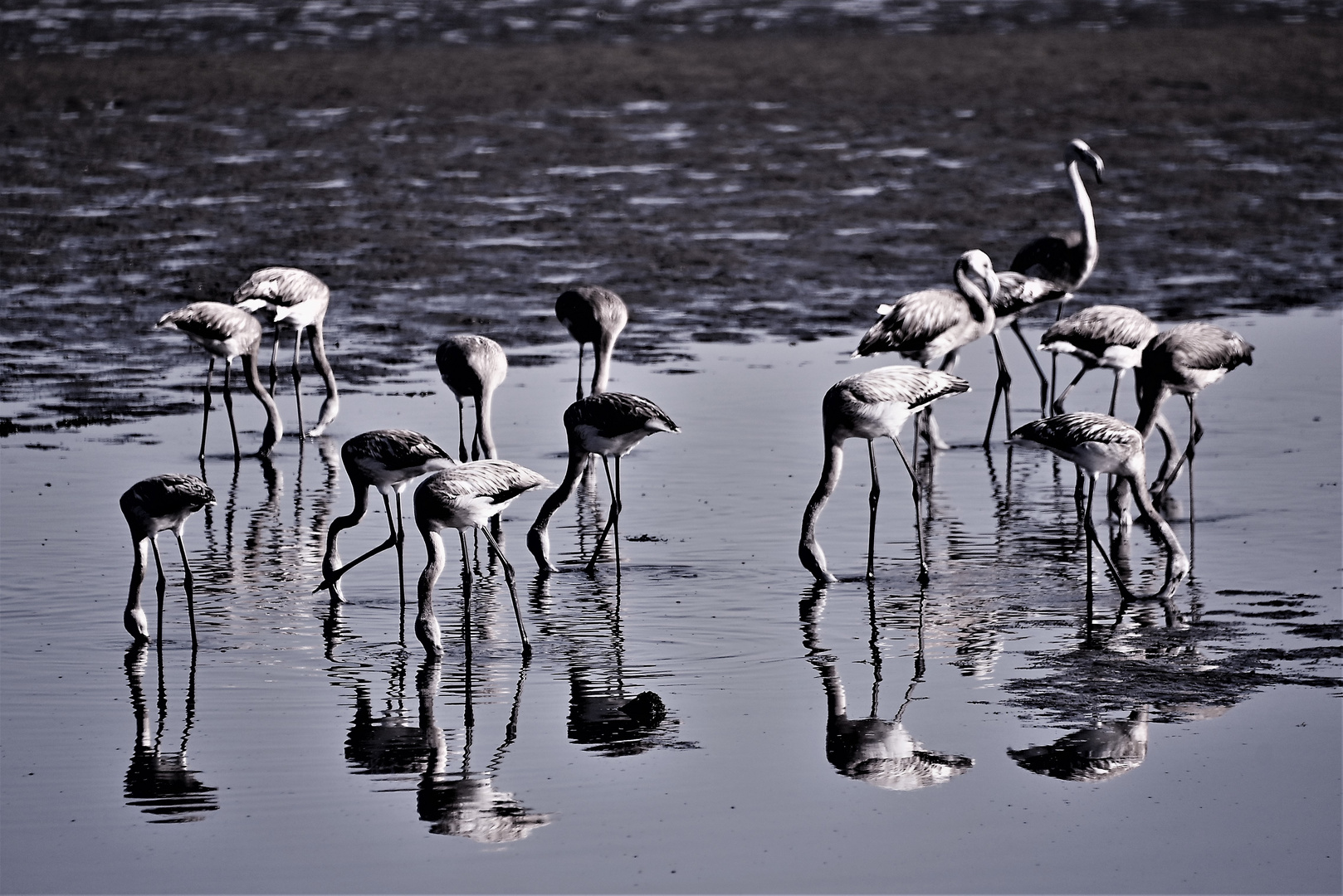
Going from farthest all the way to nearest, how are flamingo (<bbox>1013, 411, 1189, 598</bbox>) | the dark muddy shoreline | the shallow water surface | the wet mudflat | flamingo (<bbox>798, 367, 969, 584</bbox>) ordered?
the dark muddy shoreline < flamingo (<bbox>798, 367, 969, 584</bbox>) < flamingo (<bbox>1013, 411, 1189, 598</bbox>) < the wet mudflat < the shallow water surface

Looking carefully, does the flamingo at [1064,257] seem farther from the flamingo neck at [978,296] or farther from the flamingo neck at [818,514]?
the flamingo neck at [818,514]

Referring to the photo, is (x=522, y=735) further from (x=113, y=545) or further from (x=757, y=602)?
(x=113, y=545)

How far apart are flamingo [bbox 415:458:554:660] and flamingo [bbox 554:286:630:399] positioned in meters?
3.98

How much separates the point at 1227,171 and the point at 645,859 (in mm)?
18508

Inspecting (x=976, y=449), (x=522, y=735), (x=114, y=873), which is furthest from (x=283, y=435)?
(x=114, y=873)

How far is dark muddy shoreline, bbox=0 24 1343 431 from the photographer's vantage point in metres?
15.9

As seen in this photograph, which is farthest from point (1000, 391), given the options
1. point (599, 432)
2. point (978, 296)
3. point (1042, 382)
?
point (599, 432)

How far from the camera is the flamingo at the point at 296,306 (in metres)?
12.3

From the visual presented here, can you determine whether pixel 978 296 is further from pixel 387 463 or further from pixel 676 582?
pixel 387 463

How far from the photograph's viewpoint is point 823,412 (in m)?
9.92

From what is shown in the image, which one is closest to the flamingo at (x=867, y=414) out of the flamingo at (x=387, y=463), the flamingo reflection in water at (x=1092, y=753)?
the flamingo at (x=387, y=463)

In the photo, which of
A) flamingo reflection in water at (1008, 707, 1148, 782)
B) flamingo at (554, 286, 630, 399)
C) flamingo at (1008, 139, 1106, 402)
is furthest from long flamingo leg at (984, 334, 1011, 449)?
flamingo reflection in water at (1008, 707, 1148, 782)

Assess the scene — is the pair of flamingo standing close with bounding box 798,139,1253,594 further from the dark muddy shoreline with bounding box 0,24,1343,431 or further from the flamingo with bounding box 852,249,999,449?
the dark muddy shoreline with bounding box 0,24,1343,431

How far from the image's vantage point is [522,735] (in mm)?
6801
